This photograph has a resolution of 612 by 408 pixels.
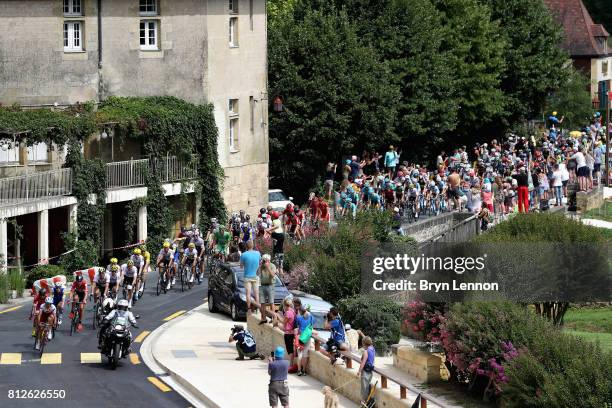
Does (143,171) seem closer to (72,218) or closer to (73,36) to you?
(72,218)

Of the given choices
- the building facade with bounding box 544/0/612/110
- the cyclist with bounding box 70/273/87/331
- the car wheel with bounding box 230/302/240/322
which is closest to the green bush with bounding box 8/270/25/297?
the cyclist with bounding box 70/273/87/331

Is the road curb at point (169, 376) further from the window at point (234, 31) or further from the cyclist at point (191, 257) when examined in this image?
the window at point (234, 31)

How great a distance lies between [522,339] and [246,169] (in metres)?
34.7

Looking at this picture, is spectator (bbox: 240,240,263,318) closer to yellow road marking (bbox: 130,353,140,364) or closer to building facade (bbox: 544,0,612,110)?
yellow road marking (bbox: 130,353,140,364)

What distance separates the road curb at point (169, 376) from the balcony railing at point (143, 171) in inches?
567

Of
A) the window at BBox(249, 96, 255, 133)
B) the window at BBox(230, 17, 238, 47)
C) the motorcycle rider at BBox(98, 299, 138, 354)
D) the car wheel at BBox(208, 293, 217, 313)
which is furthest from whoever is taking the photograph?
the window at BBox(249, 96, 255, 133)

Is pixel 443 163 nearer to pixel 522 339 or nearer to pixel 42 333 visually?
pixel 42 333

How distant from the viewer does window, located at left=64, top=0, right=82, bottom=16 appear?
59.0 metres

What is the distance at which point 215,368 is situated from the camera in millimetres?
35938

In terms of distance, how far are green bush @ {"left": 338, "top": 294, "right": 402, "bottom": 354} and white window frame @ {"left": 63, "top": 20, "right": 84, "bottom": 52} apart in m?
22.3

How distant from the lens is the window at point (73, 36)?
59.4 m

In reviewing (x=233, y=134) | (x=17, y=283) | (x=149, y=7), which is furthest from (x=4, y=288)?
(x=233, y=134)

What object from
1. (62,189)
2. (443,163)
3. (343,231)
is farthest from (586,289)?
(443,163)

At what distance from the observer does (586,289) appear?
38.2 meters
